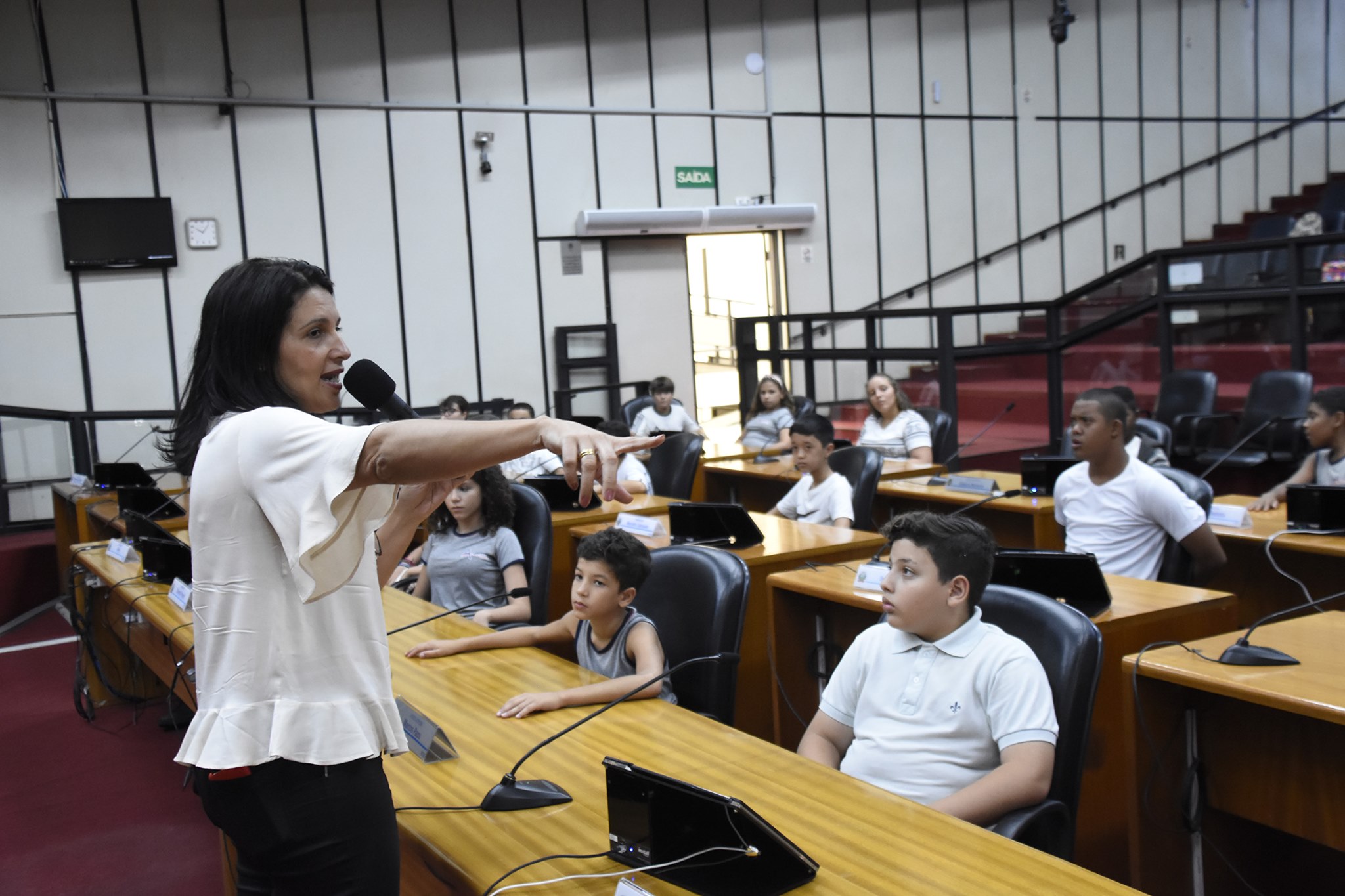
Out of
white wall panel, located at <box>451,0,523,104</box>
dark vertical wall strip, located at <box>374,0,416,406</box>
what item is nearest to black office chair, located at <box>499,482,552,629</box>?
dark vertical wall strip, located at <box>374,0,416,406</box>

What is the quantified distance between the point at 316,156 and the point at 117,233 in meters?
1.56

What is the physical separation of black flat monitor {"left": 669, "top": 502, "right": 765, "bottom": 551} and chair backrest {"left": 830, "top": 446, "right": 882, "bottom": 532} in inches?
39.7

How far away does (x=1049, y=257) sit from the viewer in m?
11.4

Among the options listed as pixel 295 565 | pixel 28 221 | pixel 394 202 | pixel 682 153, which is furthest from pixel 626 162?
pixel 295 565

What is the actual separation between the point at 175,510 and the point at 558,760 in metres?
4.09

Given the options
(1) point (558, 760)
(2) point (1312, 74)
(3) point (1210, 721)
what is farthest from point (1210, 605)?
(2) point (1312, 74)

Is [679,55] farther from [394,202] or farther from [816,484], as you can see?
[816,484]

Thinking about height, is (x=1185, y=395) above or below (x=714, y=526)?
above

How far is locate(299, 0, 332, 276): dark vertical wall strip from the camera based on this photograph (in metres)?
8.62

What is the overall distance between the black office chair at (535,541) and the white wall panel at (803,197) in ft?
23.0

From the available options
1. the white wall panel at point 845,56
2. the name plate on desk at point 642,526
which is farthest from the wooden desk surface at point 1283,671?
the white wall panel at point 845,56

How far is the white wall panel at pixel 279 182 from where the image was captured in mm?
8438

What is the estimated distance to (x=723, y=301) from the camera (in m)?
10.2

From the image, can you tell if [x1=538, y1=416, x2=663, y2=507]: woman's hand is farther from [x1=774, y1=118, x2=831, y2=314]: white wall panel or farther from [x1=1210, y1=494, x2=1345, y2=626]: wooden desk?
[x1=774, y1=118, x2=831, y2=314]: white wall panel
